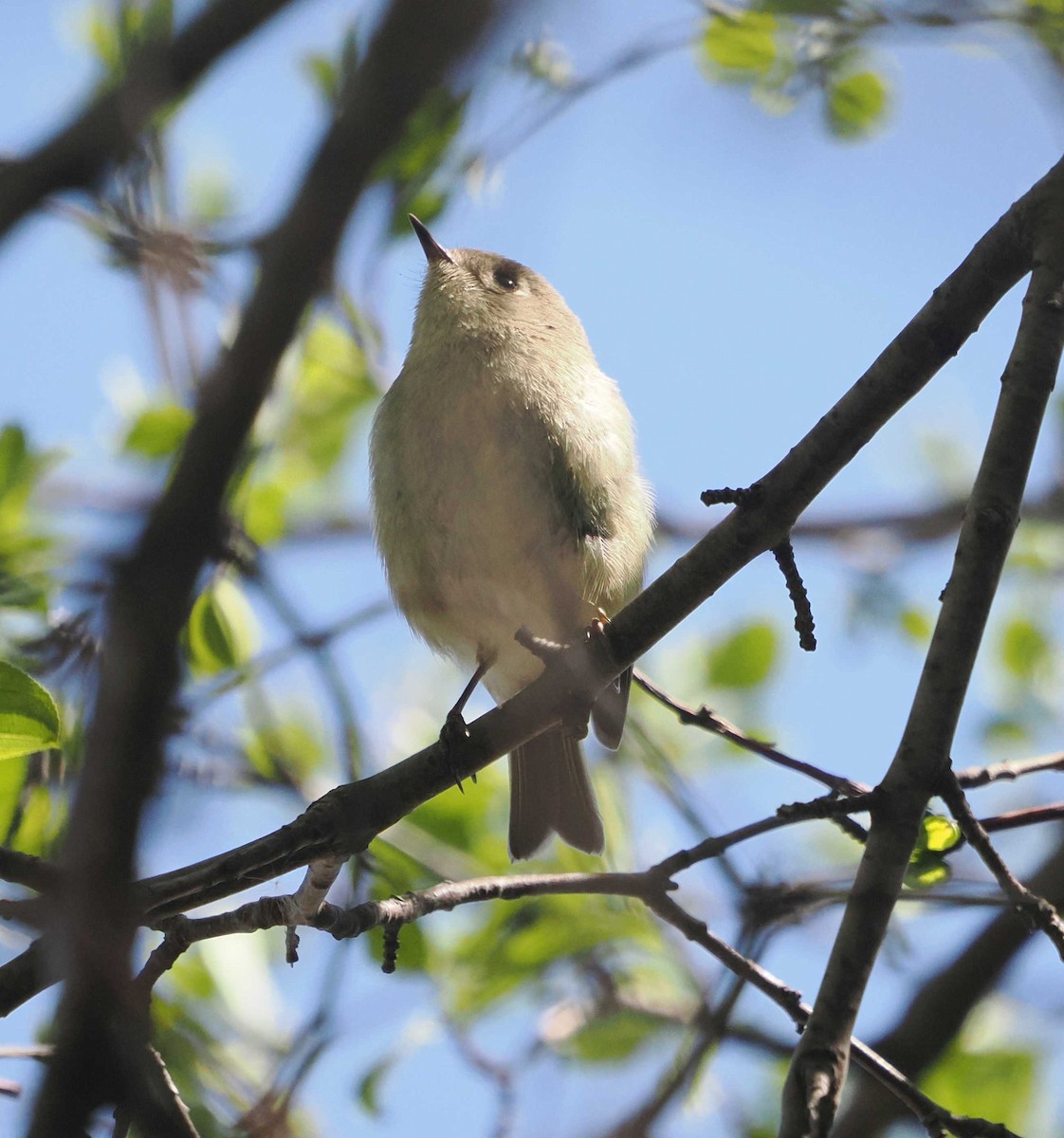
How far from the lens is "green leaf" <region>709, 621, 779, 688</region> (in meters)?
4.30

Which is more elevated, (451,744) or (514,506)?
(514,506)

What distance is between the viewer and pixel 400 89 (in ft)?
4.13

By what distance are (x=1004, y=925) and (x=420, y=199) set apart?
8.07ft

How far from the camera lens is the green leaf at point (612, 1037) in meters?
3.12

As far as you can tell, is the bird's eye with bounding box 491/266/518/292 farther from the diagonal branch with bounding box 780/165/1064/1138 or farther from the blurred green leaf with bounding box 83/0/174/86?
the diagonal branch with bounding box 780/165/1064/1138

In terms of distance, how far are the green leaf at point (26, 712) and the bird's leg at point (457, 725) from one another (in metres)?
0.73

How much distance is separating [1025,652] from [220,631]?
114 inches

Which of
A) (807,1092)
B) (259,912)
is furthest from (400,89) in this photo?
(259,912)

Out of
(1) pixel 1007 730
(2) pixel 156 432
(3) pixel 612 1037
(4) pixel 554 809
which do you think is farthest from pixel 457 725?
(1) pixel 1007 730

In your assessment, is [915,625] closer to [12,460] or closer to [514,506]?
[514,506]

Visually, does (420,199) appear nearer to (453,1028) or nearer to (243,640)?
(243,640)

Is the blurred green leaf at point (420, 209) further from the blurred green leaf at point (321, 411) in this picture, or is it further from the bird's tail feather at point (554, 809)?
the bird's tail feather at point (554, 809)

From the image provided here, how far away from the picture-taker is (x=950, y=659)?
2.08 metres

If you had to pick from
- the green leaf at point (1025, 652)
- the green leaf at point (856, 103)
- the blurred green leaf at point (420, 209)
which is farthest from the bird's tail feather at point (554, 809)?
the green leaf at point (856, 103)
